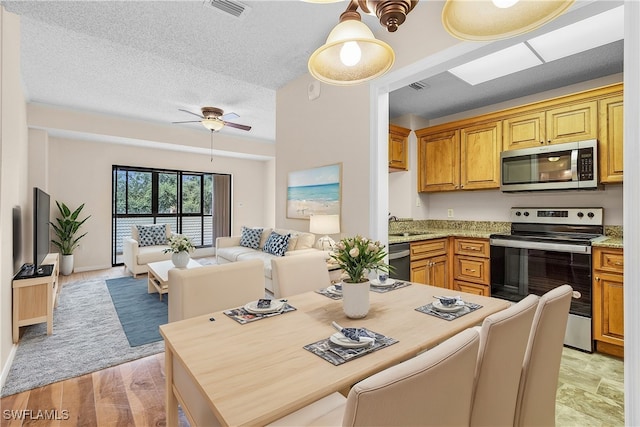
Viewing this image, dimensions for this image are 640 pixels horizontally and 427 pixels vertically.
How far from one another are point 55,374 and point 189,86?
338cm

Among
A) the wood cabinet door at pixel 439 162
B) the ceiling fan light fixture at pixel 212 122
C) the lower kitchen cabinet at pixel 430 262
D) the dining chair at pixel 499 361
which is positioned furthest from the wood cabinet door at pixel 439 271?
the ceiling fan light fixture at pixel 212 122

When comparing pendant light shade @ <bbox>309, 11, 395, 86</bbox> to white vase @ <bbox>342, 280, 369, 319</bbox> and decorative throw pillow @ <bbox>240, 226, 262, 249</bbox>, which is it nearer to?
white vase @ <bbox>342, 280, 369, 319</bbox>

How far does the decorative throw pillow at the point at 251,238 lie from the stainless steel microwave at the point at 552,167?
355cm

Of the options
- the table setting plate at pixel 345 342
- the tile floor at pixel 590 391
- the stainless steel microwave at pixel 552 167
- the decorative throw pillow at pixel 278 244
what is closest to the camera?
the table setting plate at pixel 345 342

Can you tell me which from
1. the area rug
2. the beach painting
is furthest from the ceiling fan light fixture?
the area rug

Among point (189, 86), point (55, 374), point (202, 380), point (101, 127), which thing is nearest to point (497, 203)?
point (202, 380)

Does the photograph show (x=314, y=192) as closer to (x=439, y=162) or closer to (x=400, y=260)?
(x=400, y=260)

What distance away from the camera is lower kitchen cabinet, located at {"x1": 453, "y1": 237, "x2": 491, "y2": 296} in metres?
3.30

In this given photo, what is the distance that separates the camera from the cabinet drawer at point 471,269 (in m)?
3.30

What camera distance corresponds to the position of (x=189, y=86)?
404 centimetres

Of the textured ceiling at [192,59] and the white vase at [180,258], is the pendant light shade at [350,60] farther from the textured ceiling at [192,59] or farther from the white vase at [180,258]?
the white vase at [180,258]

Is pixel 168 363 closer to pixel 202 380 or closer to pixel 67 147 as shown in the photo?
pixel 202 380

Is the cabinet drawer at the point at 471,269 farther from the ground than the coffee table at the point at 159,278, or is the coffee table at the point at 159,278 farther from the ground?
the cabinet drawer at the point at 471,269

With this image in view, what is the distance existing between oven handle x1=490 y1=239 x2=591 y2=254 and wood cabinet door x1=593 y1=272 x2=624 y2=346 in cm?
21
